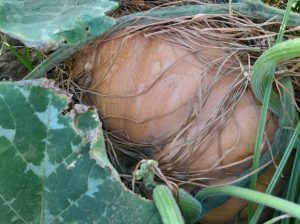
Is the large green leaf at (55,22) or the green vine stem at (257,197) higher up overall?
the large green leaf at (55,22)

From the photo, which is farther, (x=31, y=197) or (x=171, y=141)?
(x=171, y=141)

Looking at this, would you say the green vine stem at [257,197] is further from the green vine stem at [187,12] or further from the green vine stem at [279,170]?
the green vine stem at [187,12]

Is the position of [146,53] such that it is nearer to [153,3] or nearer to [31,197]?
[153,3]

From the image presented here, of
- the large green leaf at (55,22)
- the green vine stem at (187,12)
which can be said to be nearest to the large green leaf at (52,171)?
the large green leaf at (55,22)

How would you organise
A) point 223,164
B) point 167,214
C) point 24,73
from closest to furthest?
point 167,214, point 223,164, point 24,73

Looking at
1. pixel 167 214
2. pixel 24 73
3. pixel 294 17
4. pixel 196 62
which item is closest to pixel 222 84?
pixel 196 62

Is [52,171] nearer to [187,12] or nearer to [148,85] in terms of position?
[148,85]
